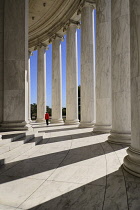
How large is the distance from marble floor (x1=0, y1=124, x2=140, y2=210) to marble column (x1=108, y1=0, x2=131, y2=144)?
44.3m

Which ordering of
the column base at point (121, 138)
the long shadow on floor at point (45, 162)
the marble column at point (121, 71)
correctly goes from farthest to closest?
the marble column at point (121, 71) < the column base at point (121, 138) < the long shadow on floor at point (45, 162)

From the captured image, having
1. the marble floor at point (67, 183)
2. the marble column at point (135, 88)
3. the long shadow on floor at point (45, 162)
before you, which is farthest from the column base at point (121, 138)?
the marble column at point (135, 88)

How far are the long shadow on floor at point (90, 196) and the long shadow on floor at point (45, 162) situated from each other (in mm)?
17858

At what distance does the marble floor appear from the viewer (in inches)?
2662

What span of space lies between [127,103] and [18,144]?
111979mm

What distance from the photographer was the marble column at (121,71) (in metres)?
175

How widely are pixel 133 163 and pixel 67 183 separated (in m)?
37.6

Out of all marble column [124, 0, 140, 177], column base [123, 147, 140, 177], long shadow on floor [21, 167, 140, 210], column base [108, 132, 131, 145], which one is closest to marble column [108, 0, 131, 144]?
column base [108, 132, 131, 145]

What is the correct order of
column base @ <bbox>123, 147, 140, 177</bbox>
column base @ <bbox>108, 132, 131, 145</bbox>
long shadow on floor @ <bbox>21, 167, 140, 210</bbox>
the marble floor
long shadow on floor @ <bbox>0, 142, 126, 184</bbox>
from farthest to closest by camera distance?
column base @ <bbox>108, 132, 131, 145</bbox> → long shadow on floor @ <bbox>0, 142, 126, 184</bbox> → column base @ <bbox>123, 147, 140, 177</bbox> → the marble floor → long shadow on floor @ <bbox>21, 167, 140, 210</bbox>

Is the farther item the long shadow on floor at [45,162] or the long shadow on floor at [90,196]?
→ the long shadow on floor at [45,162]

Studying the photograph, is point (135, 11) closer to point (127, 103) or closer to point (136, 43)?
point (136, 43)

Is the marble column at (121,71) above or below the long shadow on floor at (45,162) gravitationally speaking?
above

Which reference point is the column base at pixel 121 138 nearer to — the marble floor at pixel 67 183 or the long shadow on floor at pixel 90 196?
the marble floor at pixel 67 183

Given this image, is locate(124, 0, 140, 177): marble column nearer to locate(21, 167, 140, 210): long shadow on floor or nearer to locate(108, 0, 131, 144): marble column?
locate(21, 167, 140, 210): long shadow on floor
